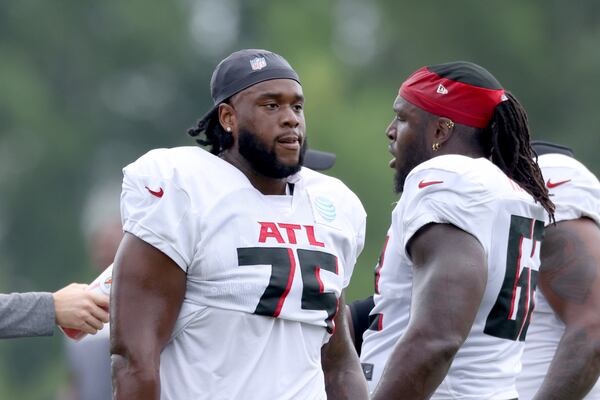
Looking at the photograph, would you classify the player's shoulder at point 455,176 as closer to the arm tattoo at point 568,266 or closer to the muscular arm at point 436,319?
the muscular arm at point 436,319

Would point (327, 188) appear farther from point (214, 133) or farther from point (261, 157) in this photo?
point (214, 133)

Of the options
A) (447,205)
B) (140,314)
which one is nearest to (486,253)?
(447,205)

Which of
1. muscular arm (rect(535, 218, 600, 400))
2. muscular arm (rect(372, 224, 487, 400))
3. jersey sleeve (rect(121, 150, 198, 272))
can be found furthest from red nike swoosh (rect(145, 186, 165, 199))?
muscular arm (rect(535, 218, 600, 400))

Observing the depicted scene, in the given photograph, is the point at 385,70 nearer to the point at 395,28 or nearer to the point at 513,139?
the point at 395,28

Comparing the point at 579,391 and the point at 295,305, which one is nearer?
the point at 295,305

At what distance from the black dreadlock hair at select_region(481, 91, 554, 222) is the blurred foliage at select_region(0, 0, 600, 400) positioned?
15.6 metres

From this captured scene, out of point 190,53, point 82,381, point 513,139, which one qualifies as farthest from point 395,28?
point 513,139

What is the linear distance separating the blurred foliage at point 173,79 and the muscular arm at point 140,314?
16.6 meters

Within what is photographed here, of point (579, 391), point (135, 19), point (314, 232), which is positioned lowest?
point (579, 391)

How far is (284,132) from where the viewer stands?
5.11 meters

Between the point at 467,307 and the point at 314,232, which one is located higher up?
the point at 314,232

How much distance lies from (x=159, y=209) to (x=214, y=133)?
55 centimetres

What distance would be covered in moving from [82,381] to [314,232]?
3386 millimetres

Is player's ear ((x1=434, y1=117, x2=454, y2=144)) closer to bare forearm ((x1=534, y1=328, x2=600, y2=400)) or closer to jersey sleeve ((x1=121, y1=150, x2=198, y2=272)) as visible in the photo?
bare forearm ((x1=534, y1=328, x2=600, y2=400))
